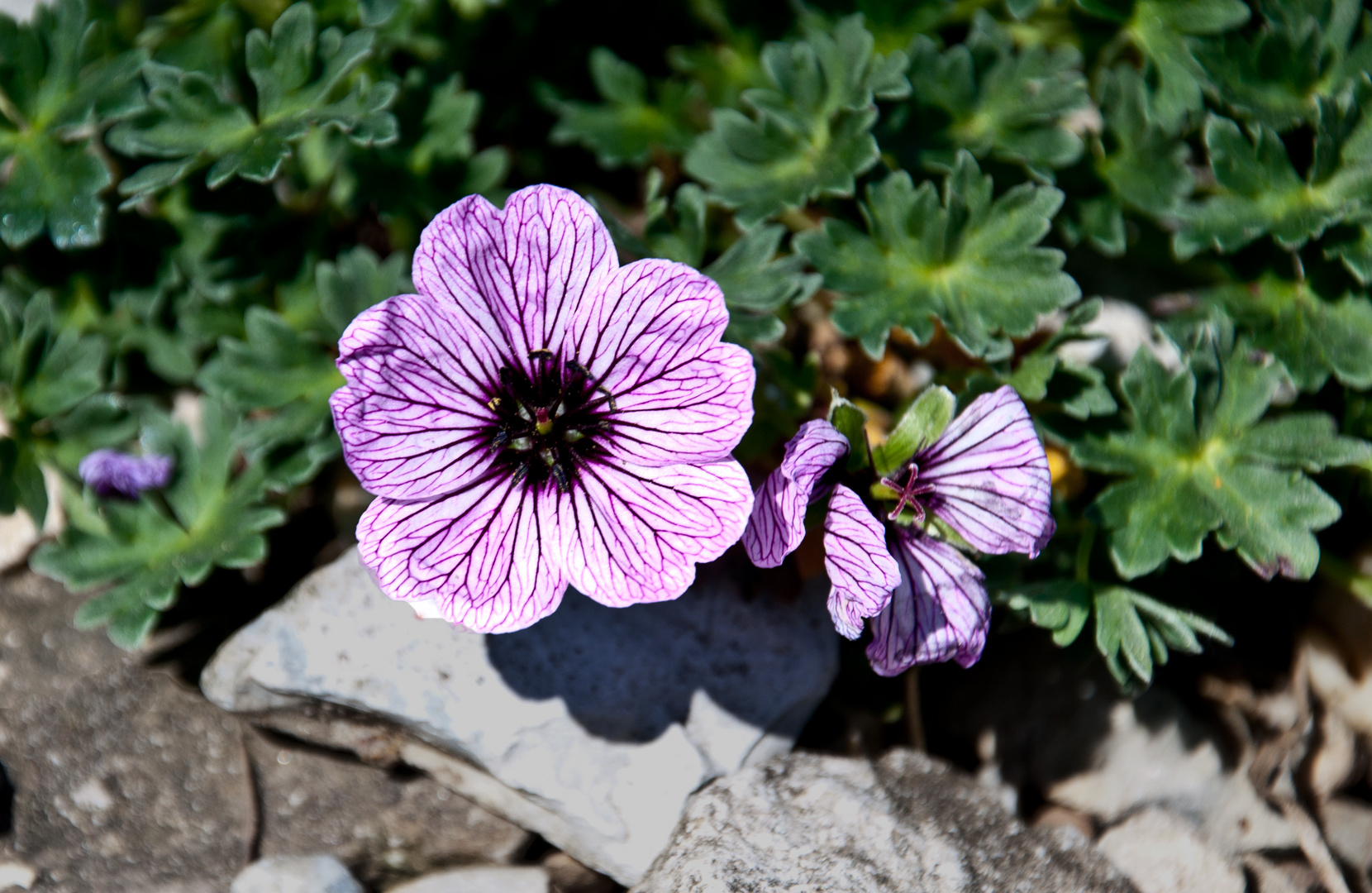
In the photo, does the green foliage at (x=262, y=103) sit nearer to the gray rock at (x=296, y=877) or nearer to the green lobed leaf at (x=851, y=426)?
the green lobed leaf at (x=851, y=426)

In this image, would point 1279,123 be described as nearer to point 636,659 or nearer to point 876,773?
point 876,773

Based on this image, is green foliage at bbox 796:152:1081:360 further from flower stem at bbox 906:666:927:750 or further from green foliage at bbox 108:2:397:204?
green foliage at bbox 108:2:397:204

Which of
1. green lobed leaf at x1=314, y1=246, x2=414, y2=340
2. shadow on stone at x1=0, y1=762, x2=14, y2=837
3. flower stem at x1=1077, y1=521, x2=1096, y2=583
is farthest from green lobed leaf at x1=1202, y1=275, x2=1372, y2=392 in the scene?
shadow on stone at x1=0, y1=762, x2=14, y2=837

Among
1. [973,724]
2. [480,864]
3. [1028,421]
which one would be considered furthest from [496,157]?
[973,724]

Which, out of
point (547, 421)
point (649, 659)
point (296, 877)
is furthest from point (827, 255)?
point (296, 877)

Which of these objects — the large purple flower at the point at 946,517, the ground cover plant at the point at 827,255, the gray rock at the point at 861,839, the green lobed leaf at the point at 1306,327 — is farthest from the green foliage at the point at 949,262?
the gray rock at the point at 861,839

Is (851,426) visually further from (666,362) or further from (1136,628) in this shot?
(1136,628)
